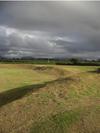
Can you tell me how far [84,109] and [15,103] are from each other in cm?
384

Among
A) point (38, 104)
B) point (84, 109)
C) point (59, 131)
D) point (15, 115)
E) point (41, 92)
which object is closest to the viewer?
point (59, 131)

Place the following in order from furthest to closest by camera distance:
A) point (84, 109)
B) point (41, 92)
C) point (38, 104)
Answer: point (41, 92)
point (38, 104)
point (84, 109)

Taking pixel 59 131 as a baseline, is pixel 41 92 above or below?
above

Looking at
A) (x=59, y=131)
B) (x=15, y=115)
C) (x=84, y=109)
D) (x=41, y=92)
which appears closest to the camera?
(x=59, y=131)

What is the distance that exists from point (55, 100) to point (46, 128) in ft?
9.21

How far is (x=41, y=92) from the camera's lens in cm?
1194

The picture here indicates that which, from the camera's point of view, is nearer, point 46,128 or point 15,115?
point 46,128

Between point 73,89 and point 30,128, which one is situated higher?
point 73,89

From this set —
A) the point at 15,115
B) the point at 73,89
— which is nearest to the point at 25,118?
the point at 15,115

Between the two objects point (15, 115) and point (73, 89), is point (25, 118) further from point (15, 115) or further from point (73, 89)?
point (73, 89)

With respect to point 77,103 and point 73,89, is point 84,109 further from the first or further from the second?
point 73,89

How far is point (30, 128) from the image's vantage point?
827cm

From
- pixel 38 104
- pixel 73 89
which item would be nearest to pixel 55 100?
pixel 38 104

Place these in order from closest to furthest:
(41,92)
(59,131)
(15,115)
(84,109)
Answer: (59,131) < (84,109) < (15,115) < (41,92)
